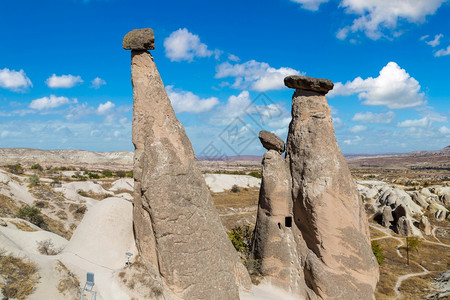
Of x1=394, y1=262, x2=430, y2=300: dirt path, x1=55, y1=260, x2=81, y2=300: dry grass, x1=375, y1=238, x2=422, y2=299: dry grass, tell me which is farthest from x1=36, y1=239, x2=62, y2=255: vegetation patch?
x1=394, y1=262, x2=430, y2=300: dirt path

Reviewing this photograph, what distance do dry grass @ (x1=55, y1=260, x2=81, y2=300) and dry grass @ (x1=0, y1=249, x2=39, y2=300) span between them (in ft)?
1.83

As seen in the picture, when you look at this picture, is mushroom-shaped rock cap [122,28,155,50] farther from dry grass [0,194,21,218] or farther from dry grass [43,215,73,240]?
dry grass [0,194,21,218]

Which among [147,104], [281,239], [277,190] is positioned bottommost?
[281,239]

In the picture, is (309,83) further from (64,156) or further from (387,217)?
(64,156)

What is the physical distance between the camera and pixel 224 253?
9.38m

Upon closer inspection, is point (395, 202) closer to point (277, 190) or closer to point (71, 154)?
point (277, 190)

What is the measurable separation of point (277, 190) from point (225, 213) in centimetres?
2847

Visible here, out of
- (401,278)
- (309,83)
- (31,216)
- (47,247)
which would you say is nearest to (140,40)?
(309,83)

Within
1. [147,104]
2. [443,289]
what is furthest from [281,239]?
[443,289]

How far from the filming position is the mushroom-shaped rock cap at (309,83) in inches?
420

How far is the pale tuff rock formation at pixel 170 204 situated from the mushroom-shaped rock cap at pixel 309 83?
4.48m

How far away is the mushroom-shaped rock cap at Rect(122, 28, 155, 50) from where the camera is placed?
9.12m

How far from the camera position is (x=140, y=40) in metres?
9.11

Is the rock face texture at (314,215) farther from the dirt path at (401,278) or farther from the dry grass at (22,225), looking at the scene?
the dry grass at (22,225)
